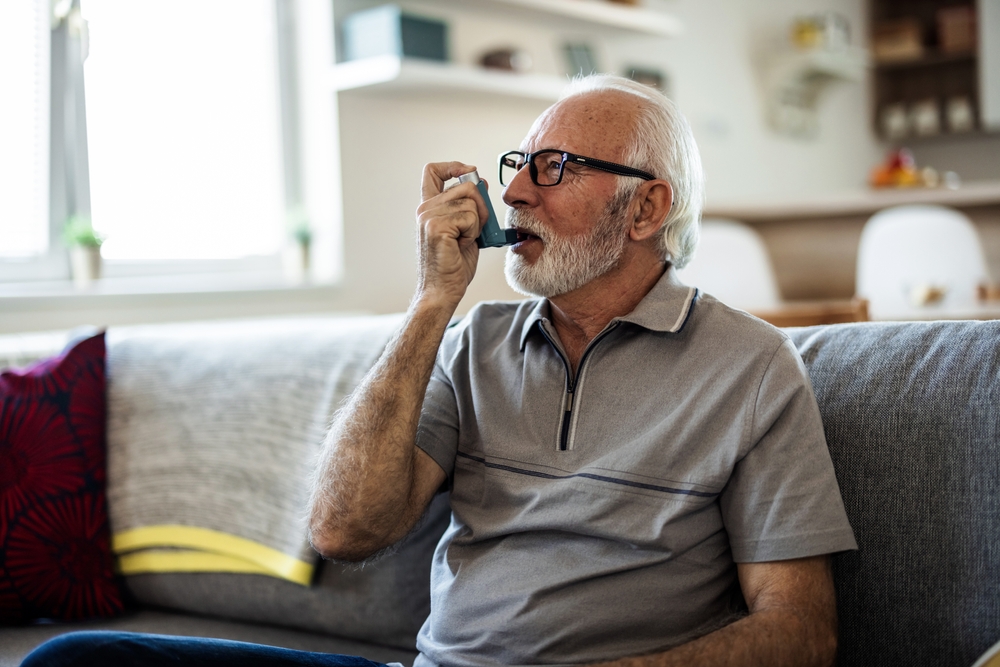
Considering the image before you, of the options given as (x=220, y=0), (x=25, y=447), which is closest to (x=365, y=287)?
(x=220, y=0)

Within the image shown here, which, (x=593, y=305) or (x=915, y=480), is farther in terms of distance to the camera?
(x=593, y=305)

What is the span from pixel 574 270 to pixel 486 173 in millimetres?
2635

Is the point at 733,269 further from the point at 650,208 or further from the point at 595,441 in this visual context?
the point at 595,441

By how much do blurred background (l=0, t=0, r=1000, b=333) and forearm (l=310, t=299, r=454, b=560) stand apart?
1506mm

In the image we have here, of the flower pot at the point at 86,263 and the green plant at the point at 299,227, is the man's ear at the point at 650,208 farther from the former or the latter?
the green plant at the point at 299,227

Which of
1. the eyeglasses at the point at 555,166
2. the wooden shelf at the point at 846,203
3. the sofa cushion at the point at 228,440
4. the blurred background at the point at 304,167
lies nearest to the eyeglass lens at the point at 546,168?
the eyeglasses at the point at 555,166

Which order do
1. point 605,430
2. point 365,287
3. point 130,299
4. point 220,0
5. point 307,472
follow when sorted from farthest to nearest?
point 365,287, point 220,0, point 130,299, point 307,472, point 605,430

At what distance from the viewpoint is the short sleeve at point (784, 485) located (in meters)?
1.07

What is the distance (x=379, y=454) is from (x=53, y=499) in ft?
2.60

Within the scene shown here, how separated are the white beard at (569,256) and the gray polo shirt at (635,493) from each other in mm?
72

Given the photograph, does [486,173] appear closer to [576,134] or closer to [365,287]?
[365,287]

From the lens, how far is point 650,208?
4.47 ft

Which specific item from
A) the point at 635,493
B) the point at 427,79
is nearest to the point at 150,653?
the point at 635,493

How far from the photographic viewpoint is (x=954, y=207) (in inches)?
139
